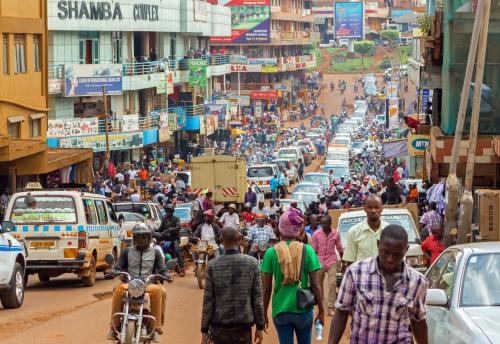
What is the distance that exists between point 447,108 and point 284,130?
232 feet

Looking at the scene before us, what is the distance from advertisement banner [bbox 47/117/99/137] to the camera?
53.9 m

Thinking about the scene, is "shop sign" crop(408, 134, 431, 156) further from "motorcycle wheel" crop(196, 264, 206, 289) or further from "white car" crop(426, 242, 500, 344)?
"white car" crop(426, 242, 500, 344)

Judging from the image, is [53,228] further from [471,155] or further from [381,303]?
[381,303]

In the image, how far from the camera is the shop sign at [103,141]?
180ft

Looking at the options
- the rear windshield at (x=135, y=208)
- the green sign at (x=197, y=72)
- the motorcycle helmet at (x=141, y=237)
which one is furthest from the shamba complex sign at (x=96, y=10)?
the motorcycle helmet at (x=141, y=237)

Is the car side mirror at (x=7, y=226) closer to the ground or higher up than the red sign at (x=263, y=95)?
higher up

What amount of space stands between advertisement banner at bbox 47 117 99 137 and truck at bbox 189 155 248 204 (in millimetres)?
14406

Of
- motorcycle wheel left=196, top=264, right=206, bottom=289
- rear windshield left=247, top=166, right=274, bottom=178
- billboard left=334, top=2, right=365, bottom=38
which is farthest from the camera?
billboard left=334, top=2, right=365, bottom=38

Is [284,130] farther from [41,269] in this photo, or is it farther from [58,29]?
[41,269]

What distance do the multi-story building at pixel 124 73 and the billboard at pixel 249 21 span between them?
2887 cm

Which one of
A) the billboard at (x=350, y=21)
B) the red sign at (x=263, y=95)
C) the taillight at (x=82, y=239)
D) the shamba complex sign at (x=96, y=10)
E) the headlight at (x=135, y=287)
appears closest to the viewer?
the headlight at (x=135, y=287)

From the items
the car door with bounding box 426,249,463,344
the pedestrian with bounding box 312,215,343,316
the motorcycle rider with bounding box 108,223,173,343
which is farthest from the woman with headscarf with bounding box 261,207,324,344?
the pedestrian with bounding box 312,215,343,316

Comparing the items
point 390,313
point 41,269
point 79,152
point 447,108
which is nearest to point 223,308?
point 390,313

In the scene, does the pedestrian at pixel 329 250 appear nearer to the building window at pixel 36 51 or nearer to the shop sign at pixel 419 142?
the shop sign at pixel 419 142
